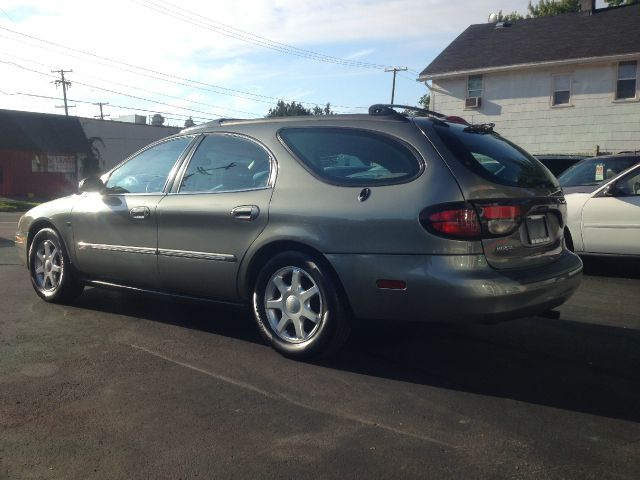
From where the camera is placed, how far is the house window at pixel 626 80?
20.6 meters

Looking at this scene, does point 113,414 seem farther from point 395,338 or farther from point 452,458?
point 395,338

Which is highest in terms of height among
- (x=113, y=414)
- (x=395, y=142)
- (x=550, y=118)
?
(x=550, y=118)

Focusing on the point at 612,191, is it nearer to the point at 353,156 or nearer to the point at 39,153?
the point at 353,156

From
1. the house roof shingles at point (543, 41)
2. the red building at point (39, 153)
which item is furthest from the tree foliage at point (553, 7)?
the red building at point (39, 153)

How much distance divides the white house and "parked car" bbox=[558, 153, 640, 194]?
13130 mm

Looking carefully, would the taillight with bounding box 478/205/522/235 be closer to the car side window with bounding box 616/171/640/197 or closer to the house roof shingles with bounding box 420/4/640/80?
the car side window with bounding box 616/171/640/197

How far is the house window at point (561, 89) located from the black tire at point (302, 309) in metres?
19.7

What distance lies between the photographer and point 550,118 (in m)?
22.2

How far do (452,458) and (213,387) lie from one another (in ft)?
5.22

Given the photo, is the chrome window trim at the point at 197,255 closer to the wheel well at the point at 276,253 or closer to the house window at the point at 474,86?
the wheel well at the point at 276,253

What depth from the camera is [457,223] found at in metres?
4.04

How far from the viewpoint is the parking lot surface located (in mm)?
3141

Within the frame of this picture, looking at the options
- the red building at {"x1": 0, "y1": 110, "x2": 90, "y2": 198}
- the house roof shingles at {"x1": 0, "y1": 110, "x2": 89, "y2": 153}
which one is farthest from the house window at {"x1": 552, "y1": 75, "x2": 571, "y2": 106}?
the house roof shingles at {"x1": 0, "y1": 110, "x2": 89, "y2": 153}

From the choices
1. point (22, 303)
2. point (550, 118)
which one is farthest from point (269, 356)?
point (550, 118)
